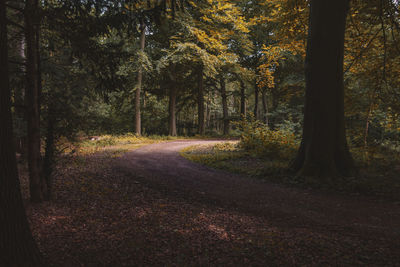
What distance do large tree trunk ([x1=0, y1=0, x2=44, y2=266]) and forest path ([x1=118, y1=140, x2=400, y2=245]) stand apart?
3.65 meters

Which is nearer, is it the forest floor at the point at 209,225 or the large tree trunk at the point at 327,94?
the forest floor at the point at 209,225

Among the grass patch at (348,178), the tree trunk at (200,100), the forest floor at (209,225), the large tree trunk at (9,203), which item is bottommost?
the forest floor at (209,225)

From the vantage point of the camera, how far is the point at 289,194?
649 centimetres

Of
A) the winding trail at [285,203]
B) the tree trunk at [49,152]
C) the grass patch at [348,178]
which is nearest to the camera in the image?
the winding trail at [285,203]

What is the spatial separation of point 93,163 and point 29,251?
7.66m

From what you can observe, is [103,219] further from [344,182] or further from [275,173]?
[344,182]

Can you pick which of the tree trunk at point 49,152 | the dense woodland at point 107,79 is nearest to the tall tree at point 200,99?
the dense woodland at point 107,79

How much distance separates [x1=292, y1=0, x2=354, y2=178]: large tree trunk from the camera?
762 cm

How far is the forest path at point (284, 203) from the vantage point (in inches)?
171

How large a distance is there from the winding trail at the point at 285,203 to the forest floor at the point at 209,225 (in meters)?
0.02

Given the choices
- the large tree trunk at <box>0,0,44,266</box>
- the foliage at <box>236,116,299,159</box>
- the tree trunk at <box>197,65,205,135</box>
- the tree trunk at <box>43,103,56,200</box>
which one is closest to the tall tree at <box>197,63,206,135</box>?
the tree trunk at <box>197,65,205,135</box>

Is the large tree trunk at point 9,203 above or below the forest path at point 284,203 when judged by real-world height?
above

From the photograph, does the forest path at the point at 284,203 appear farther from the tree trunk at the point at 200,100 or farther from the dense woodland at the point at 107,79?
the tree trunk at the point at 200,100

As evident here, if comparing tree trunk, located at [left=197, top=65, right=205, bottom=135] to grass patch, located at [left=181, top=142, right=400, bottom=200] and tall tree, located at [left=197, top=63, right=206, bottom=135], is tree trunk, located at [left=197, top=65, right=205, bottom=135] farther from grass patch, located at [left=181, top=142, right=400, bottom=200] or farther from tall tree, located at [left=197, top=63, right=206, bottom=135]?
grass patch, located at [left=181, top=142, right=400, bottom=200]
